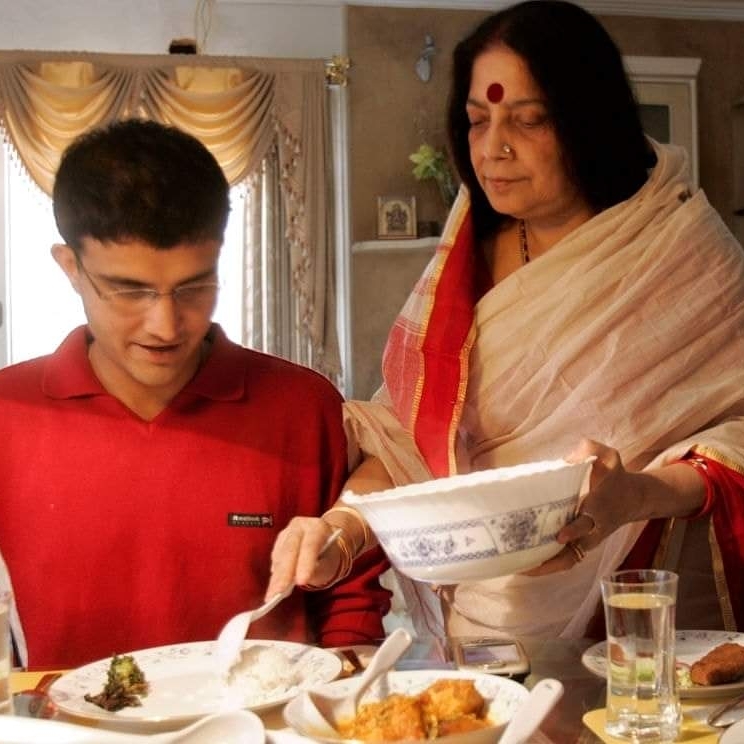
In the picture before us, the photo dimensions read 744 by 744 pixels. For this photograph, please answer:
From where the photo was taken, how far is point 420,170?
18.7 ft

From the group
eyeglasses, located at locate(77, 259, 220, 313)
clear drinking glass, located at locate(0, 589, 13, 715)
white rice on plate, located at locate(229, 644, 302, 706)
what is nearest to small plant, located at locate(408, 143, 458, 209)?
eyeglasses, located at locate(77, 259, 220, 313)

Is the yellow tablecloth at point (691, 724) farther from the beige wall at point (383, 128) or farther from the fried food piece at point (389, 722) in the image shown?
the beige wall at point (383, 128)

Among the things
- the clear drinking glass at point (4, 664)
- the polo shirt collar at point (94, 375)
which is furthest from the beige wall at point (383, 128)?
the clear drinking glass at point (4, 664)

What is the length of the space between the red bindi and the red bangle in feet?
1.83

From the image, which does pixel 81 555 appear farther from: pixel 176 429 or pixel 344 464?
pixel 344 464

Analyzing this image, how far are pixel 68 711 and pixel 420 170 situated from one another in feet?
15.9

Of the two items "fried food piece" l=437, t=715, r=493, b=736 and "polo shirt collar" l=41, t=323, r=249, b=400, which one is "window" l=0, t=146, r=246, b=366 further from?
"fried food piece" l=437, t=715, r=493, b=736

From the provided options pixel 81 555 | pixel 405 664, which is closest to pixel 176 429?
pixel 81 555

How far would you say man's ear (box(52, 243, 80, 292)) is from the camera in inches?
62.3

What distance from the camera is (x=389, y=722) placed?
36.9 inches

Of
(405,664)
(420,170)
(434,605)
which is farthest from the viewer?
(420,170)

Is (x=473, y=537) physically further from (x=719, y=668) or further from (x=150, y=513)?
(x=150, y=513)

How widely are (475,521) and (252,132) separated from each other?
4879mm

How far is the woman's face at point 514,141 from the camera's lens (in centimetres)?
163
